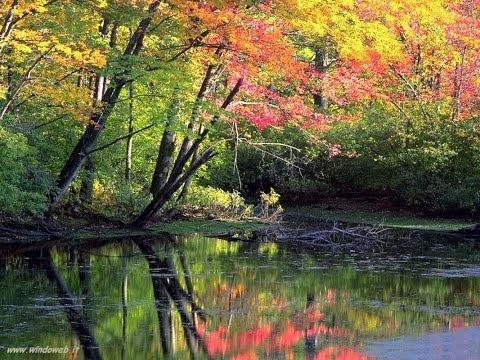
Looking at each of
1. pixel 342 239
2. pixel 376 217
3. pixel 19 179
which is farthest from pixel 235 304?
pixel 376 217

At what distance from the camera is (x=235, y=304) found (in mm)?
11188

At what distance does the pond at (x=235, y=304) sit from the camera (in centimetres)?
867

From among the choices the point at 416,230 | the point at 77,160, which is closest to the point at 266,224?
the point at 416,230

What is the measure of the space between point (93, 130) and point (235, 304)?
8.41 m

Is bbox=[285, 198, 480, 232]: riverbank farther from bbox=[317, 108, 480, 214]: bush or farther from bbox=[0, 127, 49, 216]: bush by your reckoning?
bbox=[0, 127, 49, 216]: bush

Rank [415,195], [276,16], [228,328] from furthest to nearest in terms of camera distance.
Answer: [415,195], [276,16], [228,328]

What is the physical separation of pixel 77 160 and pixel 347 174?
40.5 ft

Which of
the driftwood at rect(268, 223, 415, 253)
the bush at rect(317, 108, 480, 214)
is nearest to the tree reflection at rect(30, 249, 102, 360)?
the driftwood at rect(268, 223, 415, 253)

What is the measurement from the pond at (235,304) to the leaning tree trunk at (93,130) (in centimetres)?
213

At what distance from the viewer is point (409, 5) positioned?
23.5 meters

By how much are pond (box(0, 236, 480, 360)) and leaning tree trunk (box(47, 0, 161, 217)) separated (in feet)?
6.99

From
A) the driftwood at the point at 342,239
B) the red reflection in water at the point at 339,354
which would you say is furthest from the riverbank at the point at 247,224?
the red reflection in water at the point at 339,354

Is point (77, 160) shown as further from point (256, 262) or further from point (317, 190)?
point (317, 190)

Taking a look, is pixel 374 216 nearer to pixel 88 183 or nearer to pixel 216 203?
pixel 216 203
